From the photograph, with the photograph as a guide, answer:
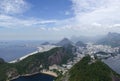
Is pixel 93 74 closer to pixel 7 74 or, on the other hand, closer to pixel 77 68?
pixel 77 68

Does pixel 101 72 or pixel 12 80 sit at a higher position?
pixel 101 72

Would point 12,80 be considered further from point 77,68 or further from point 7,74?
point 77,68

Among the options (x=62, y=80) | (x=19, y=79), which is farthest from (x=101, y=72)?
(x=19, y=79)

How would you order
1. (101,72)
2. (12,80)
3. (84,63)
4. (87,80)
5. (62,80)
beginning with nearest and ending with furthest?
(87,80), (101,72), (62,80), (84,63), (12,80)

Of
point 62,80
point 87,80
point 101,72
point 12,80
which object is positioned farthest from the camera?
point 12,80

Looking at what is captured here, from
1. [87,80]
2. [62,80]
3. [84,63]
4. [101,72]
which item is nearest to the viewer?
[87,80]

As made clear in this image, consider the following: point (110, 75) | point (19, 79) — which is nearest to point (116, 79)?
point (110, 75)

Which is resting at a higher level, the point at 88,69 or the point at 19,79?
the point at 88,69

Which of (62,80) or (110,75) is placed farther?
(62,80)

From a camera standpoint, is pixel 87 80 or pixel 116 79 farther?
pixel 116 79
